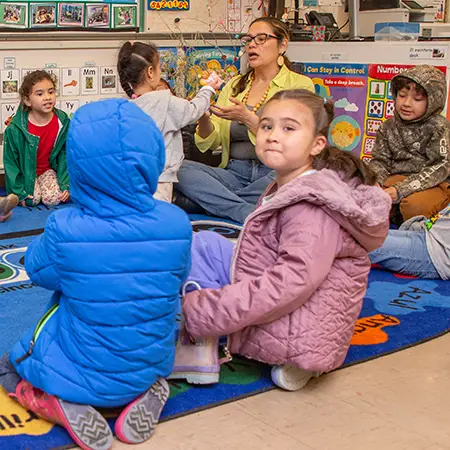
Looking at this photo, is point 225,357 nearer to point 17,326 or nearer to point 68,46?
point 17,326

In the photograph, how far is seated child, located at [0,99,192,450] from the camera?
1604 millimetres

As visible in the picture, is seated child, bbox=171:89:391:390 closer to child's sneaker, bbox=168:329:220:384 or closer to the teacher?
child's sneaker, bbox=168:329:220:384

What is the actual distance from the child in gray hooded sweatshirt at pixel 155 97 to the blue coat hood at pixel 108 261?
5.53 feet

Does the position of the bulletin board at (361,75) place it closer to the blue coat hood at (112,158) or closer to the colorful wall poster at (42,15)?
the colorful wall poster at (42,15)

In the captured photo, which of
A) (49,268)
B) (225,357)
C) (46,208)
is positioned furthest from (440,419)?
(46,208)

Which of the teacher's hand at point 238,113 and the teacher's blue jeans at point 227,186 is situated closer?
the teacher's hand at point 238,113

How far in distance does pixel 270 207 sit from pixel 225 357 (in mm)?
430

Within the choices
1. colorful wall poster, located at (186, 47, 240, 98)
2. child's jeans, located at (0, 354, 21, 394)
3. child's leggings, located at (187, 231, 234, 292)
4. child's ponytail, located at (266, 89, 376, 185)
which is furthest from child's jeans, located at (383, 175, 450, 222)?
child's jeans, located at (0, 354, 21, 394)

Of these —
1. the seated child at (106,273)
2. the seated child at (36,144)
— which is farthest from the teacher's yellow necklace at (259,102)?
the seated child at (106,273)

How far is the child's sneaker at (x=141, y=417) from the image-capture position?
169cm

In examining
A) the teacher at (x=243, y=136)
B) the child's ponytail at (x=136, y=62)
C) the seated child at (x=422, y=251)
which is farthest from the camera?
the teacher at (x=243, y=136)

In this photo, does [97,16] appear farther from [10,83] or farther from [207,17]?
[207,17]

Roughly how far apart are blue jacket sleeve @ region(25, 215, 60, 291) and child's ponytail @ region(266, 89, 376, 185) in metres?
0.76

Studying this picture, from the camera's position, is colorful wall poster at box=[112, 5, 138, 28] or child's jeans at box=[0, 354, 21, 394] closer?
child's jeans at box=[0, 354, 21, 394]
